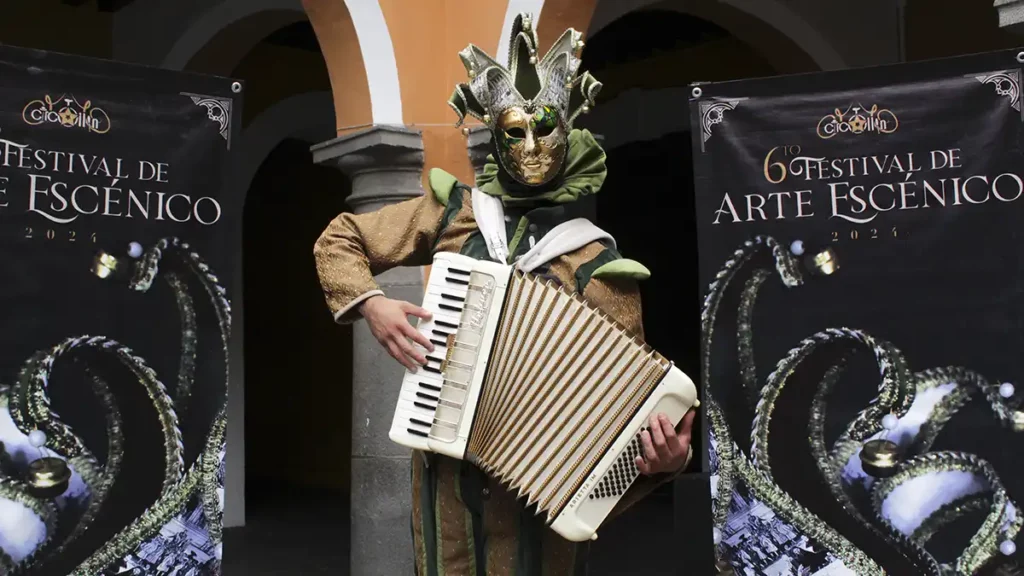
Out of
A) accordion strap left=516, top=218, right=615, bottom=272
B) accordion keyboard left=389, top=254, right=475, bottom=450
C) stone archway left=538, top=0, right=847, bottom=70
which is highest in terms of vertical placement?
stone archway left=538, top=0, right=847, bottom=70

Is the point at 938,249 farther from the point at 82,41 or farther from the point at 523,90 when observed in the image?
the point at 82,41

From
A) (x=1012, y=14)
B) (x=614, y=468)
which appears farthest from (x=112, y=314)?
(x=1012, y=14)

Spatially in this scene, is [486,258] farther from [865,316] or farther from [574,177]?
[865,316]

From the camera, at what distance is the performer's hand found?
2.07m

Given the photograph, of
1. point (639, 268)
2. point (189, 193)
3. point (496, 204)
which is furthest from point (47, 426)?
point (639, 268)

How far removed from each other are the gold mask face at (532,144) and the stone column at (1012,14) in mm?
1721

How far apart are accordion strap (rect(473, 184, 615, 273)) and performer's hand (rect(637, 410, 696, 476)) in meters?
0.44

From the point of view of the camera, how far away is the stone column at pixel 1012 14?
325cm

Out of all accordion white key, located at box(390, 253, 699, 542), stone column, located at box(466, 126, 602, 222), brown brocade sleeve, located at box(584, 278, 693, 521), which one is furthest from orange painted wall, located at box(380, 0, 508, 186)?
accordion white key, located at box(390, 253, 699, 542)

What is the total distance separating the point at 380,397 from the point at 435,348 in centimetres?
229

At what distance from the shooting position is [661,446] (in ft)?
6.80

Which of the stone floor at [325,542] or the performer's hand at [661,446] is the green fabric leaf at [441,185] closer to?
the performer's hand at [661,446]

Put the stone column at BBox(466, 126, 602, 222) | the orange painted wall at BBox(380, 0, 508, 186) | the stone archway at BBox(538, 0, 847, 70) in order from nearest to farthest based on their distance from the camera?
the stone column at BBox(466, 126, 602, 222) → the orange painted wall at BBox(380, 0, 508, 186) → the stone archway at BBox(538, 0, 847, 70)

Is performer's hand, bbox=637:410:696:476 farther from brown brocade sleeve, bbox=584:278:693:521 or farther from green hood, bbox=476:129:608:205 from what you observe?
green hood, bbox=476:129:608:205
